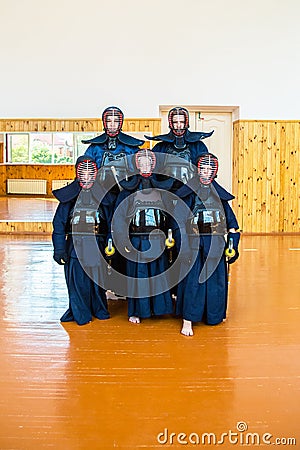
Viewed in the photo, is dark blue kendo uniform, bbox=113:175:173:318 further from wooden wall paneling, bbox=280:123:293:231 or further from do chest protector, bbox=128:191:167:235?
wooden wall paneling, bbox=280:123:293:231

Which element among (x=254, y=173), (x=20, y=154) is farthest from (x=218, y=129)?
(x=20, y=154)

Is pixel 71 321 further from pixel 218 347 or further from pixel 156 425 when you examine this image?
pixel 156 425

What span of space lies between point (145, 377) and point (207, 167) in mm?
1586

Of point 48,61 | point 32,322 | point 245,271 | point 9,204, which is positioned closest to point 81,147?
point 48,61

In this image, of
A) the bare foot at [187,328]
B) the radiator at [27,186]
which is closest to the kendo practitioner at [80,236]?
the bare foot at [187,328]

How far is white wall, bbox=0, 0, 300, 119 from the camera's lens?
8781 millimetres

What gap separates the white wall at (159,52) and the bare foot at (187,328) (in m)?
5.79

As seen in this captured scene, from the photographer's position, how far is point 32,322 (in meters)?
3.88

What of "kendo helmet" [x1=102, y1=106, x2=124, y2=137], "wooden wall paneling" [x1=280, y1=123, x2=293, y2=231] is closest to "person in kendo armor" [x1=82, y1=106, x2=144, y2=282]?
"kendo helmet" [x1=102, y1=106, x2=124, y2=137]

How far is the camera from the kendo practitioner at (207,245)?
146 inches

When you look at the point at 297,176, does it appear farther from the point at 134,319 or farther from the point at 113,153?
the point at 134,319

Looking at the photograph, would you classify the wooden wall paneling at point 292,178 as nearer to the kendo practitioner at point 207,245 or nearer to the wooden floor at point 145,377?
the wooden floor at point 145,377

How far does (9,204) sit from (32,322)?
332 inches

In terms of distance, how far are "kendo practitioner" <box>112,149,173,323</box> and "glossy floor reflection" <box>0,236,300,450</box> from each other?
0.55 ft
